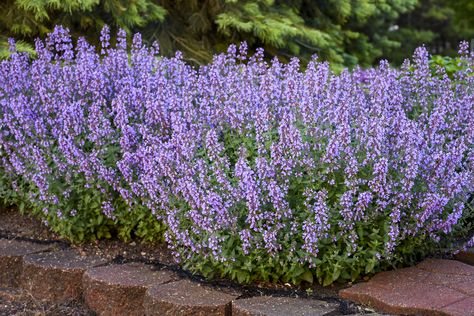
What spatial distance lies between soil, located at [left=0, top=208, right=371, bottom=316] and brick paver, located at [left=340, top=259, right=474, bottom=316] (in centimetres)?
9

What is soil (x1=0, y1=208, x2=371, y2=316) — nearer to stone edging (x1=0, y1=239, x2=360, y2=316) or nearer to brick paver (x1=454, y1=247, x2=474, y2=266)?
stone edging (x1=0, y1=239, x2=360, y2=316)

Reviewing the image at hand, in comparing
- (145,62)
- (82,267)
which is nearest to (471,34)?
(145,62)

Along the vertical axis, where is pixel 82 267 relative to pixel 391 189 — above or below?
below

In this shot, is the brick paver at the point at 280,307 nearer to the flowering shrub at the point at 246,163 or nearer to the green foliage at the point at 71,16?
the flowering shrub at the point at 246,163

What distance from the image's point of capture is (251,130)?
416 centimetres

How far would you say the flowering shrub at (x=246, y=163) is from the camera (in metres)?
3.58

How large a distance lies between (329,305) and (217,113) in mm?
1181

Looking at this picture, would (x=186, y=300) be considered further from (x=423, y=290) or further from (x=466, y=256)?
(x=466, y=256)

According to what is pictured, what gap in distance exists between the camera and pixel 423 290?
353 cm

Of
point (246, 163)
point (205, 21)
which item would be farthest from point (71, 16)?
point (246, 163)

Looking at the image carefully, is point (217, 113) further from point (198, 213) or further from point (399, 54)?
point (399, 54)

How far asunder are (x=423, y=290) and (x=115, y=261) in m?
1.72

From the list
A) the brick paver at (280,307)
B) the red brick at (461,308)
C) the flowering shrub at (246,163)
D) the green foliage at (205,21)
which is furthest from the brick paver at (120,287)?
the green foliage at (205,21)

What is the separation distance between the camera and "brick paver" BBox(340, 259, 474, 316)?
3.34 metres
